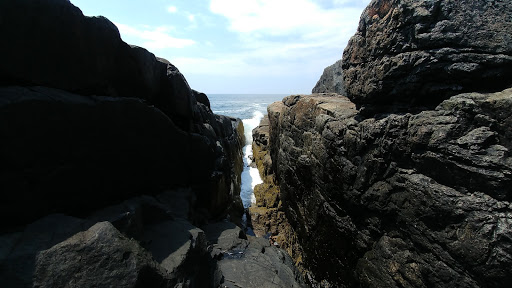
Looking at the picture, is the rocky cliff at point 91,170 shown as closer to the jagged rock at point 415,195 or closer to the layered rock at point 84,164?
the layered rock at point 84,164

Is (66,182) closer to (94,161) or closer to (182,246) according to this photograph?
(94,161)

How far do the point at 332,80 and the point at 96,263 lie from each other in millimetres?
25739

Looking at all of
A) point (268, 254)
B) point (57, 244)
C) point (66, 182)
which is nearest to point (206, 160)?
point (268, 254)

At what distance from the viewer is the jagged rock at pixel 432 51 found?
612 centimetres

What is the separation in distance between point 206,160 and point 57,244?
6.25 metres

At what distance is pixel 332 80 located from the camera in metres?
26.3

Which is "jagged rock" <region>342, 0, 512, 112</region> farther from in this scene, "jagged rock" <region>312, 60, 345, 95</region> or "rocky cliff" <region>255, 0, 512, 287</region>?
"jagged rock" <region>312, 60, 345, 95</region>

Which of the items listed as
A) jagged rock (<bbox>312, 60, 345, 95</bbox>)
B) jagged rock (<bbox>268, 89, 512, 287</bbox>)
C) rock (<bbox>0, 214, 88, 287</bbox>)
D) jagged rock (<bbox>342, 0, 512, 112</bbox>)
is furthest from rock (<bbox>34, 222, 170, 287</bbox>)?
jagged rock (<bbox>312, 60, 345, 95</bbox>)

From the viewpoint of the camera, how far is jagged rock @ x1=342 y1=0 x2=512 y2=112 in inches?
241

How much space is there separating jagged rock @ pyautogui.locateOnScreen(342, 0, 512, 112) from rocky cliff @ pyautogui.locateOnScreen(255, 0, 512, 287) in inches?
1.0

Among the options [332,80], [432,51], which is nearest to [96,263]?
[432,51]

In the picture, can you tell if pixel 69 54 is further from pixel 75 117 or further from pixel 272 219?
pixel 272 219

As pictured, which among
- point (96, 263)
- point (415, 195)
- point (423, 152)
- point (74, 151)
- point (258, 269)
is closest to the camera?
point (96, 263)

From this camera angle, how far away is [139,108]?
7.48 m
